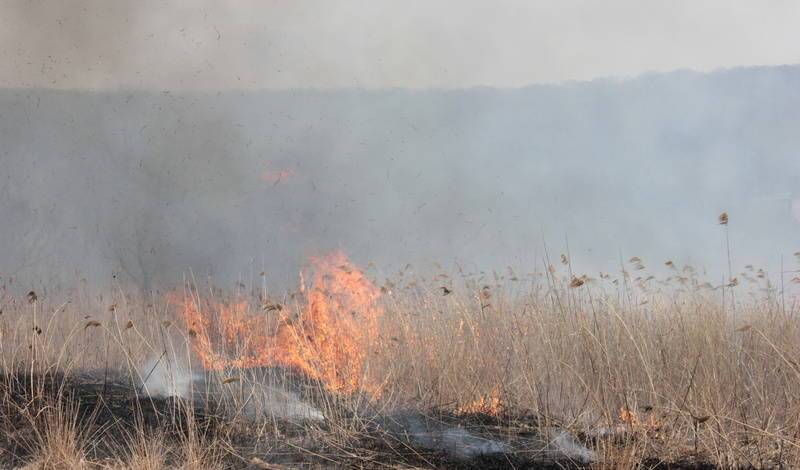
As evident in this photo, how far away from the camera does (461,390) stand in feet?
18.6

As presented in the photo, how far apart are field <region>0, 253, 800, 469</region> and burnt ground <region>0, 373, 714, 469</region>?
2 centimetres

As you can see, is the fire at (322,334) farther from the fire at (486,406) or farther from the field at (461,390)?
the fire at (486,406)

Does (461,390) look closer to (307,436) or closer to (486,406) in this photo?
(486,406)

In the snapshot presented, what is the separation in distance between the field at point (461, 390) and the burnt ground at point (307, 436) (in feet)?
0.06

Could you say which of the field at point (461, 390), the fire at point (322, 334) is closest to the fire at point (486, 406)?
the field at point (461, 390)

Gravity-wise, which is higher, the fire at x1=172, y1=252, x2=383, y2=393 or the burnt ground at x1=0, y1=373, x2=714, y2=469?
the fire at x1=172, y1=252, x2=383, y2=393

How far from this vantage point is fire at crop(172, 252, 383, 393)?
18.5 ft

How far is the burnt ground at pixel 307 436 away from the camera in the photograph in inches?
166

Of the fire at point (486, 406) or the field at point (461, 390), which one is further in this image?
the fire at point (486, 406)

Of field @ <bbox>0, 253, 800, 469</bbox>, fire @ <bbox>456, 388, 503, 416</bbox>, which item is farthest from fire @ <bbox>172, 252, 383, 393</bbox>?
fire @ <bbox>456, 388, 503, 416</bbox>

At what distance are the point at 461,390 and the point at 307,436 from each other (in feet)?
4.66

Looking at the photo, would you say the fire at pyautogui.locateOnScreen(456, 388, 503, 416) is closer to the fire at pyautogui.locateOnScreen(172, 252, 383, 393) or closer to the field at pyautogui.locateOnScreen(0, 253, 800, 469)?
the field at pyautogui.locateOnScreen(0, 253, 800, 469)

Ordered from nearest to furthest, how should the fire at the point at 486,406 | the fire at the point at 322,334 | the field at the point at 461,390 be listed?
the field at the point at 461,390, the fire at the point at 486,406, the fire at the point at 322,334

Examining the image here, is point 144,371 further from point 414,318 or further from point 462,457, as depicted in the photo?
point 462,457
